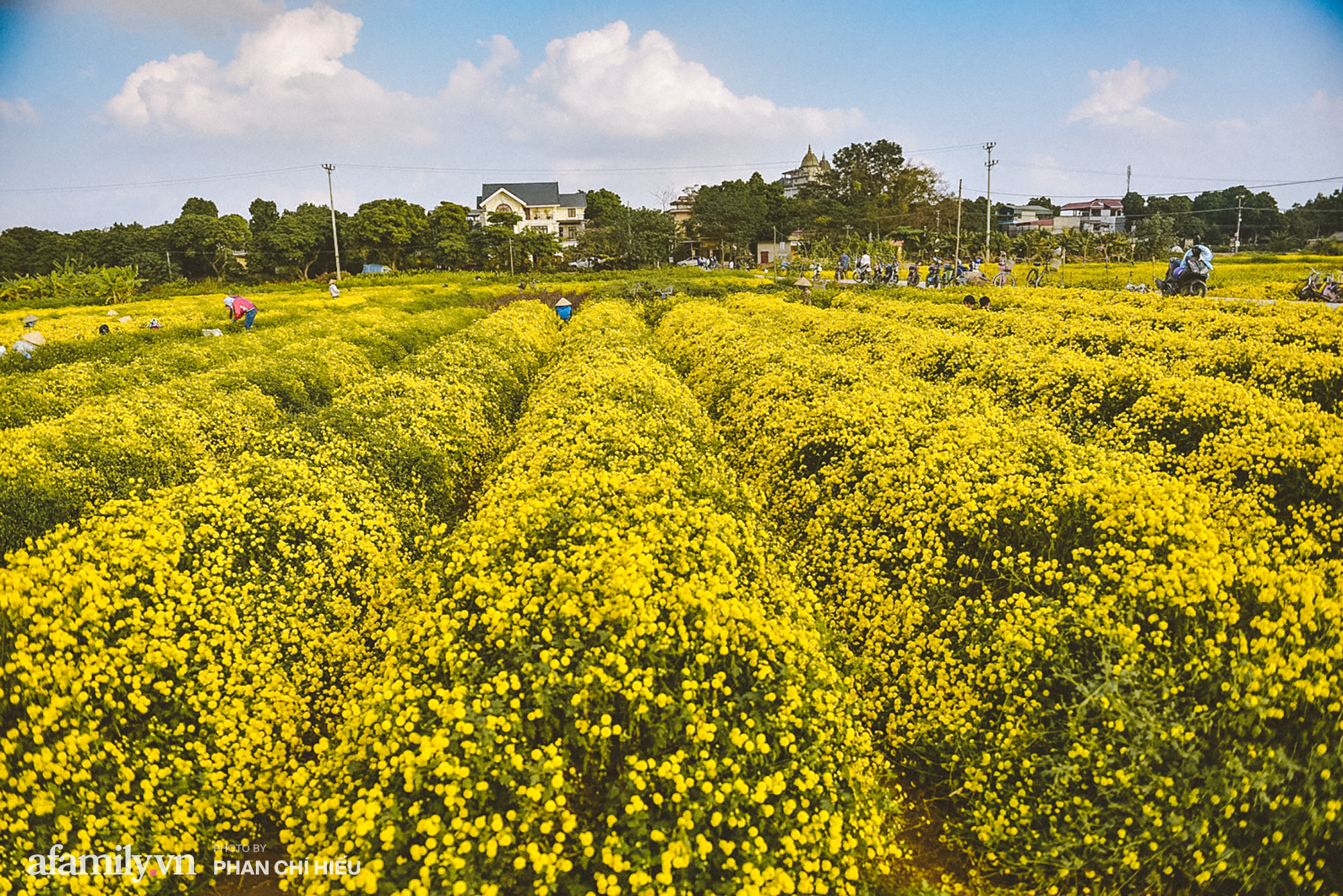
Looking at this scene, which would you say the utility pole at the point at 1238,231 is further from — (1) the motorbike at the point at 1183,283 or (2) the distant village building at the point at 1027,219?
(1) the motorbike at the point at 1183,283

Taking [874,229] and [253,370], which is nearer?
[253,370]

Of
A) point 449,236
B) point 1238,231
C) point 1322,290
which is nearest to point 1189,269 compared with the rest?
point 1322,290

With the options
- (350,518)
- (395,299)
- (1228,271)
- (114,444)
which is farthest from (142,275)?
(1228,271)

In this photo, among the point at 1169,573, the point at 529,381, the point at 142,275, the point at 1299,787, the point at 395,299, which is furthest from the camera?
the point at 142,275

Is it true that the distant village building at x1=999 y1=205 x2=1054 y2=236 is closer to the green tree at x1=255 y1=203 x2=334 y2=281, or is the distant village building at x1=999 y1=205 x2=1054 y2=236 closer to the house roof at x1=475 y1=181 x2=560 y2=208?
the house roof at x1=475 y1=181 x2=560 y2=208

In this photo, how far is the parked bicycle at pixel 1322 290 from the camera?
23625mm

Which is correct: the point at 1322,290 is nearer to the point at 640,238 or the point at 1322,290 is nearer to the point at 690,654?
the point at 690,654

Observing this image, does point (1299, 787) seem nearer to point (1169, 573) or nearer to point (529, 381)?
point (1169, 573)

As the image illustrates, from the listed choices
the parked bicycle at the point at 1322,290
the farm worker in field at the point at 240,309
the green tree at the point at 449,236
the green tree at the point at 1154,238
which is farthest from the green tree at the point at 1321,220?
the farm worker in field at the point at 240,309

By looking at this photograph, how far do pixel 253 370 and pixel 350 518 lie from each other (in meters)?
8.02

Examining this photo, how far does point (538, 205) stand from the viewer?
94500 millimetres

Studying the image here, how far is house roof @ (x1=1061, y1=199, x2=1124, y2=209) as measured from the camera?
11525 cm

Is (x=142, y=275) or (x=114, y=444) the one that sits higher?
(x=142, y=275)

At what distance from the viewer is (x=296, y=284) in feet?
162
